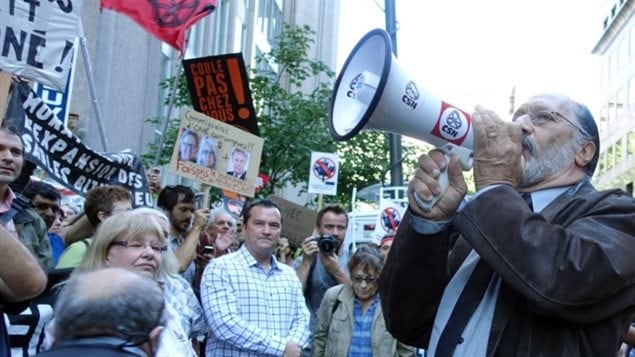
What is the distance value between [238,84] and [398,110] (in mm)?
6988

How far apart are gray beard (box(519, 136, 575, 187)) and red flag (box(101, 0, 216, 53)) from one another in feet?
20.1

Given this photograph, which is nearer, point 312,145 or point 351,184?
point 312,145

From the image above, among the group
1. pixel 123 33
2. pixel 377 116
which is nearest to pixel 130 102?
pixel 123 33

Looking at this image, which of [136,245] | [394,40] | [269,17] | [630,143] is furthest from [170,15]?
[630,143]

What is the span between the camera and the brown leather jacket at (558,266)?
254cm

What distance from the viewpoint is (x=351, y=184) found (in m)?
27.5

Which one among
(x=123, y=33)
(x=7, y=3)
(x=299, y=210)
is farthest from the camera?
(x=123, y=33)

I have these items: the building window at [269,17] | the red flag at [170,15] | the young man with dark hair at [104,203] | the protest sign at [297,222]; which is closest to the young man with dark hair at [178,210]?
the young man with dark hair at [104,203]

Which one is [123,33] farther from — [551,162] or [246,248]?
[551,162]

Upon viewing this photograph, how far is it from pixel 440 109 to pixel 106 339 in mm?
1329

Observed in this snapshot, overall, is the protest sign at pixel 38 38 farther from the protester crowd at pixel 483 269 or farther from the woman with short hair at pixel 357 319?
the woman with short hair at pixel 357 319

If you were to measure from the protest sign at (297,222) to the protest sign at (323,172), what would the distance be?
358cm

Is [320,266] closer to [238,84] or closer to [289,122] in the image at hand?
[238,84]

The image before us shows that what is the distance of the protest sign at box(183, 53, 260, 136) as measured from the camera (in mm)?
9844
